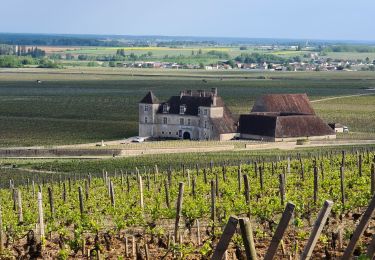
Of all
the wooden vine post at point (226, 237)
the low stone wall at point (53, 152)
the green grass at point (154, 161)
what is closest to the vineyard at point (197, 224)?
the wooden vine post at point (226, 237)

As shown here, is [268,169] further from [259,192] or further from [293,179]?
[259,192]

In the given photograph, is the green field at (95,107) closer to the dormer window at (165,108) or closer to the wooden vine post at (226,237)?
the dormer window at (165,108)

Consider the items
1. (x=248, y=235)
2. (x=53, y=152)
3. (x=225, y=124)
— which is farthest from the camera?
(x=225, y=124)

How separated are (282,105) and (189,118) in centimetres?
1018

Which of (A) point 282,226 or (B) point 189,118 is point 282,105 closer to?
(B) point 189,118

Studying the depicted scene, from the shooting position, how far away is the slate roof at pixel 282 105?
271ft

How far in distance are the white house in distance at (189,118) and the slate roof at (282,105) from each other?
6.60 meters

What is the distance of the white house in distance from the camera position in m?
74.0

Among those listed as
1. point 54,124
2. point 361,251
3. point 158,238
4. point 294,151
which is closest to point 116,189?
point 158,238

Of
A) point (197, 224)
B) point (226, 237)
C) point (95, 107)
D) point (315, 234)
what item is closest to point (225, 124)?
point (95, 107)

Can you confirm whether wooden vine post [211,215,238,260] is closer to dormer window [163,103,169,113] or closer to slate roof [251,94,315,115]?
dormer window [163,103,169,113]

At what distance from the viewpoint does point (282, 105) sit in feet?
273

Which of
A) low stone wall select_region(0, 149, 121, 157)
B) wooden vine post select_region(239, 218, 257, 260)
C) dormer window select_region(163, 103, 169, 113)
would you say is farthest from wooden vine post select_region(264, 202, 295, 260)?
dormer window select_region(163, 103, 169, 113)

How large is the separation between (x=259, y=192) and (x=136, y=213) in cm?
702
